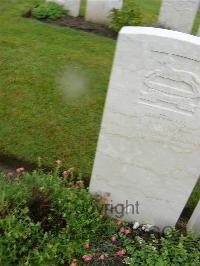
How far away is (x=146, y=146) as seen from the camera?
10.2ft

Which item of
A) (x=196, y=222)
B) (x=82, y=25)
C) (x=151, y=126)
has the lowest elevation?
(x=196, y=222)

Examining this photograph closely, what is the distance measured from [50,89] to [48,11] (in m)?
2.77

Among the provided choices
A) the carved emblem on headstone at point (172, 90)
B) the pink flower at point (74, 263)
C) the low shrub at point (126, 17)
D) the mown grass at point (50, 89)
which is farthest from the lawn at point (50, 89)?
the carved emblem on headstone at point (172, 90)

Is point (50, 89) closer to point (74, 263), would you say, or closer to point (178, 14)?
→ point (74, 263)

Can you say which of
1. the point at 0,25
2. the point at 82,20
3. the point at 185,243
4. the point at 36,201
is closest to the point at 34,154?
the point at 36,201

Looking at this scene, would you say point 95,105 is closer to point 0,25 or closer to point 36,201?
point 36,201

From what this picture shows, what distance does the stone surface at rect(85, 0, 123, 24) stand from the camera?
24.3 ft

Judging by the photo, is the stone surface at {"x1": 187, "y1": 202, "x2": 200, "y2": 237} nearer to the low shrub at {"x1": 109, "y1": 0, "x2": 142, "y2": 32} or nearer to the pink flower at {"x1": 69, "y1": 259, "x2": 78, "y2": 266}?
the pink flower at {"x1": 69, "y1": 259, "x2": 78, "y2": 266}

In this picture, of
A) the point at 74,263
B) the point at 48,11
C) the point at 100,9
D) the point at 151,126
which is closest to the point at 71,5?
the point at 48,11

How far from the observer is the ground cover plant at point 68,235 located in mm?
3020

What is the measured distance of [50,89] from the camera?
17.9ft

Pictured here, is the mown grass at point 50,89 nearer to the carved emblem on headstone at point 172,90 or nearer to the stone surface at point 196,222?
the stone surface at point 196,222

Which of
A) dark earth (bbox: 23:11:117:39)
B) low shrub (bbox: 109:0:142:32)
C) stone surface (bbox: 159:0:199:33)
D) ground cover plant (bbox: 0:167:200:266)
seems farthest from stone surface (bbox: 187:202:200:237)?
stone surface (bbox: 159:0:199:33)

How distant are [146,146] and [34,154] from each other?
1.76 meters
